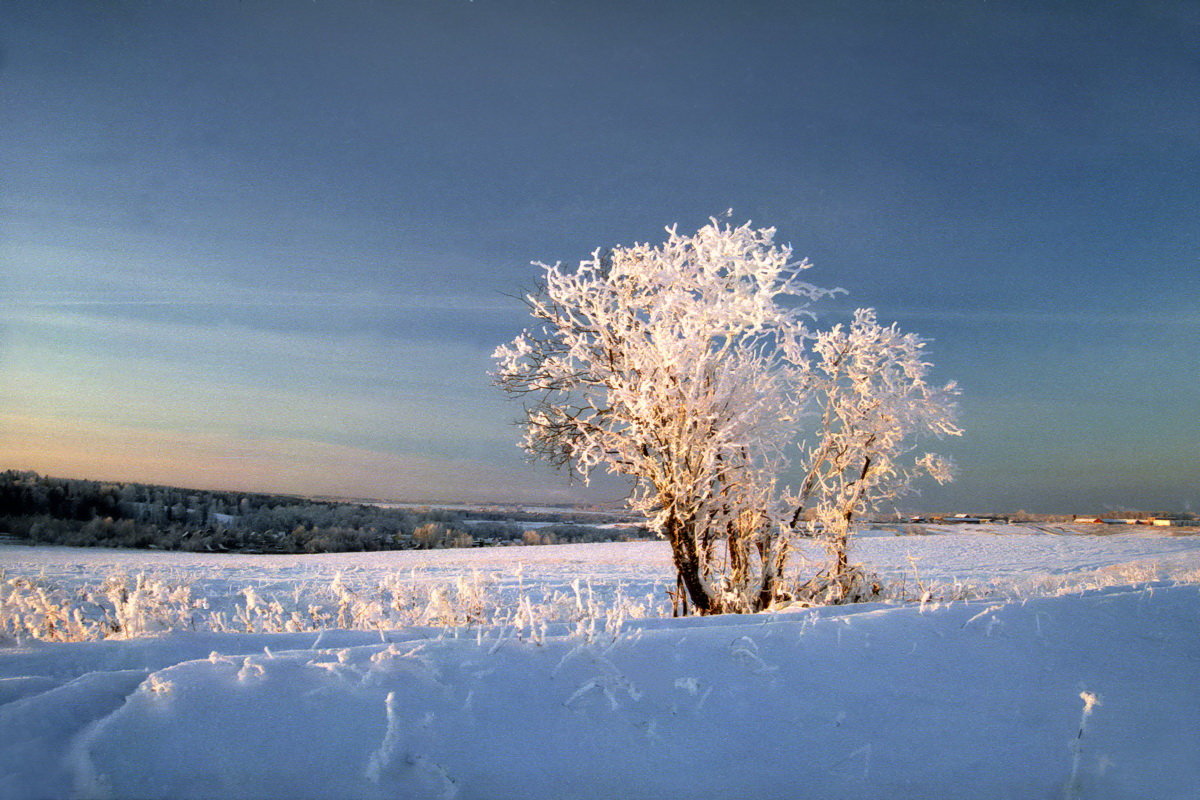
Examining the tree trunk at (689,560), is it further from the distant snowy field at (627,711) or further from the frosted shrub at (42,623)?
the frosted shrub at (42,623)

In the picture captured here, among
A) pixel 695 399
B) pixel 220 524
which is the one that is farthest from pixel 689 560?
pixel 220 524

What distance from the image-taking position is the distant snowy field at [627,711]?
2.68 m

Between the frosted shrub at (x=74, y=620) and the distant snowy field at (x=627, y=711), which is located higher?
the distant snowy field at (x=627, y=711)

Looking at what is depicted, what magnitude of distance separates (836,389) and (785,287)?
9.22 ft

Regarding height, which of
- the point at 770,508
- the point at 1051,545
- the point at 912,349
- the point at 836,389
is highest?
the point at 912,349

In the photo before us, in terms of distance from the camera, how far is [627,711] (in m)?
3.25

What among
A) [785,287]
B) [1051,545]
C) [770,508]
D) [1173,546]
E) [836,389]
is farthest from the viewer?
[1051,545]

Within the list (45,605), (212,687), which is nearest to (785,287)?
(212,687)

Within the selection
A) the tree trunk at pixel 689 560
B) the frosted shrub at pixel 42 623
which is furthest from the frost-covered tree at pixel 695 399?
the frosted shrub at pixel 42 623

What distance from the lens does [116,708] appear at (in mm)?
2920

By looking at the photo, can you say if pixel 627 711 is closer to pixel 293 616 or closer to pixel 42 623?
pixel 293 616

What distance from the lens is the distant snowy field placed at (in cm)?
268

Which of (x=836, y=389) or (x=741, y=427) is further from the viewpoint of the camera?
(x=836, y=389)

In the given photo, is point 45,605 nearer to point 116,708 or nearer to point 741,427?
point 116,708
